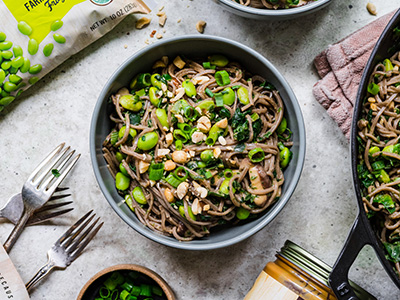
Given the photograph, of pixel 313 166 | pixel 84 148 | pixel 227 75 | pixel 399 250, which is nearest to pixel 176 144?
pixel 227 75

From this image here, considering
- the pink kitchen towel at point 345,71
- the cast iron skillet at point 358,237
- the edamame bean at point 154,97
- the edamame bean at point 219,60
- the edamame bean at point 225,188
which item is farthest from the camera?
the pink kitchen towel at point 345,71

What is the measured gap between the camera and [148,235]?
2289mm

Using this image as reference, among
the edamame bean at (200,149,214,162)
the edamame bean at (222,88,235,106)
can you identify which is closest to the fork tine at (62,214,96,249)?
the edamame bean at (200,149,214,162)

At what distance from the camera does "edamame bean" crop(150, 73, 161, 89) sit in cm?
241

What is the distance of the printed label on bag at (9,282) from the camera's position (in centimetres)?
263

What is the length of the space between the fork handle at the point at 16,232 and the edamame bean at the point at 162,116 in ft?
3.22

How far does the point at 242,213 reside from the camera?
235cm

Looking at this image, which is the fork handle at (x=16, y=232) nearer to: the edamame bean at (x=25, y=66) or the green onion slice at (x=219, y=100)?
the edamame bean at (x=25, y=66)

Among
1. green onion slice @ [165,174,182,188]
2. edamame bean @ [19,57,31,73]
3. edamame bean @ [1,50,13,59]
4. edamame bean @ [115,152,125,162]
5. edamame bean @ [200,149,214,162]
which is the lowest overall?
green onion slice @ [165,174,182,188]

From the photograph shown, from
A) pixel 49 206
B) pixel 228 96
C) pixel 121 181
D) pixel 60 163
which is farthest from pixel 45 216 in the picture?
pixel 228 96

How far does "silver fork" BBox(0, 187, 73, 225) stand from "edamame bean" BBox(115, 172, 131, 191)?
429mm

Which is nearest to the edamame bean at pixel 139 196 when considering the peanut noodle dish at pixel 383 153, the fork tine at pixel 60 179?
the fork tine at pixel 60 179

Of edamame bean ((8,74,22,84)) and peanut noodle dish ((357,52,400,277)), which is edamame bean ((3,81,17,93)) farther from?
peanut noodle dish ((357,52,400,277))

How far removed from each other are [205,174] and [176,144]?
0.70 ft
